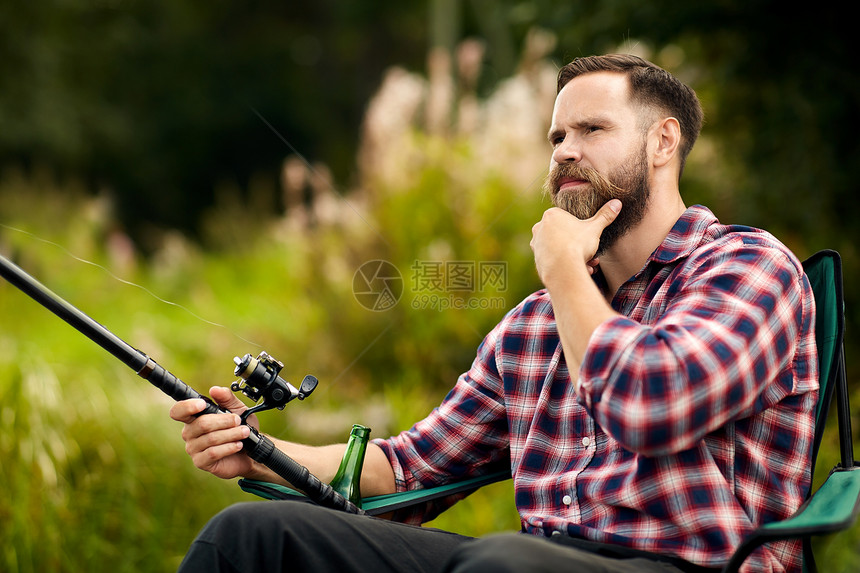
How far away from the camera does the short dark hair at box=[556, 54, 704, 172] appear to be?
6.32ft

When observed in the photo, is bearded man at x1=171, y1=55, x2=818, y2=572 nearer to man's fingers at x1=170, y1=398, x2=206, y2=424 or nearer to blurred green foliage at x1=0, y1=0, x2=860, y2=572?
man's fingers at x1=170, y1=398, x2=206, y2=424

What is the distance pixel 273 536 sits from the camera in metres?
1.61

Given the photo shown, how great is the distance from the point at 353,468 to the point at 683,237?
2.91 feet

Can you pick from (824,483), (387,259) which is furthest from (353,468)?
(387,259)

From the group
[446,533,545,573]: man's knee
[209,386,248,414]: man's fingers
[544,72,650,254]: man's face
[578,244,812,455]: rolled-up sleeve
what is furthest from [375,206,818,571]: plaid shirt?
[209,386,248,414]: man's fingers

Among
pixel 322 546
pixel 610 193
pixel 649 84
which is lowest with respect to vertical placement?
pixel 322 546

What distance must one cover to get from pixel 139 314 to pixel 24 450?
7.74 ft

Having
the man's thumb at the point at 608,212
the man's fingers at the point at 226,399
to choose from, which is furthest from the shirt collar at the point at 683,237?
the man's fingers at the point at 226,399

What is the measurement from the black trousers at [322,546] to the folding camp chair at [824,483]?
0.63ft

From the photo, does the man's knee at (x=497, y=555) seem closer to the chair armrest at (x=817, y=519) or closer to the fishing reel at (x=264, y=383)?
the chair armrest at (x=817, y=519)

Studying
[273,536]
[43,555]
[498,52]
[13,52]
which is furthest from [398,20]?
[273,536]

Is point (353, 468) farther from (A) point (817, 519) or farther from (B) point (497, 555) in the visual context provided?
(A) point (817, 519)

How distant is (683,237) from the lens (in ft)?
5.93

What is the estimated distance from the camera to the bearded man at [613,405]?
56.6 inches
